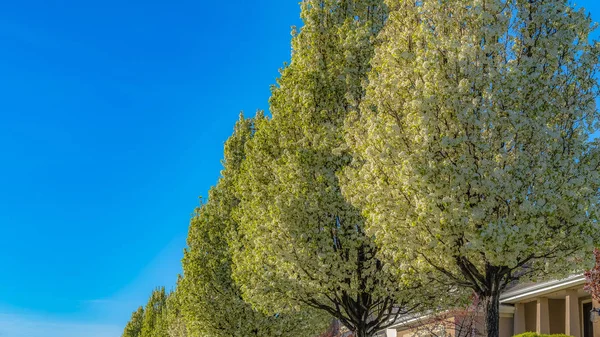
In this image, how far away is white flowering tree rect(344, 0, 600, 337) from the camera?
12.7 metres

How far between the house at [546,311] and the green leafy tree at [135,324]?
51842 millimetres

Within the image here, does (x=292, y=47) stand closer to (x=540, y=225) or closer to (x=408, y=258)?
(x=408, y=258)

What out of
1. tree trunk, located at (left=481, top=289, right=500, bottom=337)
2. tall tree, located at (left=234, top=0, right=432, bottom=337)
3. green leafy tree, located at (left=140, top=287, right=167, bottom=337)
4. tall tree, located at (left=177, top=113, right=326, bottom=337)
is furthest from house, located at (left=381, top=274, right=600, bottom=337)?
green leafy tree, located at (left=140, top=287, right=167, bottom=337)

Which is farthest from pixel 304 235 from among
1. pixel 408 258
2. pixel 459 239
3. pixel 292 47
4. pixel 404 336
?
pixel 404 336

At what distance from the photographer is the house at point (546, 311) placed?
2697 centimetres

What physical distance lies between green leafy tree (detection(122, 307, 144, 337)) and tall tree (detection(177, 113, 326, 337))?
4937cm

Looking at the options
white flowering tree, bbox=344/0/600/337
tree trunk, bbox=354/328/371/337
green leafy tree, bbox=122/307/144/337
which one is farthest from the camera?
green leafy tree, bbox=122/307/144/337

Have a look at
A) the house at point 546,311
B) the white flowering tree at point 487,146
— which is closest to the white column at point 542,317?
the house at point 546,311

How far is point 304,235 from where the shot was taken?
17703 millimetres

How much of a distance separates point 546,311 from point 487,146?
20.0m

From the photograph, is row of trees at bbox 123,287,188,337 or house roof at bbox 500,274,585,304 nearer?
house roof at bbox 500,274,585,304

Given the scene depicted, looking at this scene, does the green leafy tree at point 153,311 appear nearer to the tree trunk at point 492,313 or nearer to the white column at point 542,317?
the white column at point 542,317

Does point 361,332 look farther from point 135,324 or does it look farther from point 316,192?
point 135,324

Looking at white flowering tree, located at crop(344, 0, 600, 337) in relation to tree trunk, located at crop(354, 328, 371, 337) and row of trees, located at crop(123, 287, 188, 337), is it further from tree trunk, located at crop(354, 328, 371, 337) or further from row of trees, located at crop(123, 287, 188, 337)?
row of trees, located at crop(123, 287, 188, 337)
